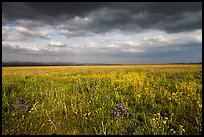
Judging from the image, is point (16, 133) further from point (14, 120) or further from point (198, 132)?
point (198, 132)

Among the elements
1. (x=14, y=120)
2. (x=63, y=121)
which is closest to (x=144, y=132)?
(x=63, y=121)

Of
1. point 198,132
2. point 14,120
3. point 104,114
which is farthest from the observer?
point 104,114

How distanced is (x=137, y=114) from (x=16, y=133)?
2820 mm

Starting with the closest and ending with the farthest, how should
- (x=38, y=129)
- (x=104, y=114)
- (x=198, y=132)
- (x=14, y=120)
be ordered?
(x=198, y=132) < (x=38, y=129) < (x=14, y=120) < (x=104, y=114)

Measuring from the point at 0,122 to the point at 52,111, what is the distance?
1324 mm

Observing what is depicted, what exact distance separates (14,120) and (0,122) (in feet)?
1.17

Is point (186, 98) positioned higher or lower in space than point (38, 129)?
higher

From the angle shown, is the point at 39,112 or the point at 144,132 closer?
the point at 144,132

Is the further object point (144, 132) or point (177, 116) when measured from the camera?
point (177, 116)

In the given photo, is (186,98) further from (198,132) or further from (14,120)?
(14,120)

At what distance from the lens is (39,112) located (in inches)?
192

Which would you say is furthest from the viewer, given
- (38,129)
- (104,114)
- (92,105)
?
(92,105)

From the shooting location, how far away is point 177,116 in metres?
4.48

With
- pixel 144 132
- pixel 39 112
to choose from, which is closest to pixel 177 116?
pixel 144 132
